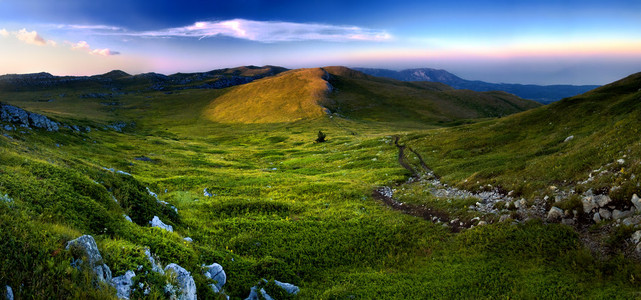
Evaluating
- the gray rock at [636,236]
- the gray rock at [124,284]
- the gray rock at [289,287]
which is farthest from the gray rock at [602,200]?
the gray rock at [124,284]

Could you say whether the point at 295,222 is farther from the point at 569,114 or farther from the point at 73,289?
the point at 569,114

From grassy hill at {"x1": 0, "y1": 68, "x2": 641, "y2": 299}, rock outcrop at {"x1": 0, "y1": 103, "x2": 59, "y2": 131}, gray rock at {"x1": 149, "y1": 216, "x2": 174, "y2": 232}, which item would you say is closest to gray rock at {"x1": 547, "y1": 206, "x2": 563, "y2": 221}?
grassy hill at {"x1": 0, "y1": 68, "x2": 641, "y2": 299}

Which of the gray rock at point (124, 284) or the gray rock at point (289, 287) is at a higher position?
the gray rock at point (124, 284)

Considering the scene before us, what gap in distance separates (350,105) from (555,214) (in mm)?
152436

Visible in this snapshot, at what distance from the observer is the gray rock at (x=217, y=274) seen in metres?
10.9

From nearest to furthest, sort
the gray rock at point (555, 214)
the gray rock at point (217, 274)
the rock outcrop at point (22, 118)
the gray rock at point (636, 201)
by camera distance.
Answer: the gray rock at point (217, 274)
the gray rock at point (636, 201)
the gray rock at point (555, 214)
the rock outcrop at point (22, 118)

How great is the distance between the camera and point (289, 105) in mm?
159875

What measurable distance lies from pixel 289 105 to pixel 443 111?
86406mm

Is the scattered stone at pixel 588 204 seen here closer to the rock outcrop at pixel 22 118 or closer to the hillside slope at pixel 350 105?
the rock outcrop at pixel 22 118

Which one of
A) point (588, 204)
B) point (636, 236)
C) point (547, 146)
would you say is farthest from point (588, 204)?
point (547, 146)

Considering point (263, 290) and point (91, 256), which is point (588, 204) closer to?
point (263, 290)

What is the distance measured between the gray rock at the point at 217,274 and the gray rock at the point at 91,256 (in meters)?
3.64

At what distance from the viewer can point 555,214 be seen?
15.5 meters

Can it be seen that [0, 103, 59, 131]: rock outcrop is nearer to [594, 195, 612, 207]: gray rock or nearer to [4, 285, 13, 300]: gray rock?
[4, 285, 13, 300]: gray rock
